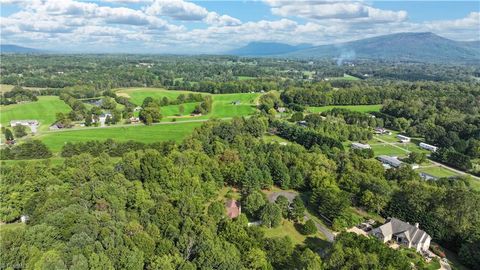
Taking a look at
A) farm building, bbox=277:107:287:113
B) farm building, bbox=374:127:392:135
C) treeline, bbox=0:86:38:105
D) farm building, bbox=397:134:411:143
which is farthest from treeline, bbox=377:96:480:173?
treeline, bbox=0:86:38:105

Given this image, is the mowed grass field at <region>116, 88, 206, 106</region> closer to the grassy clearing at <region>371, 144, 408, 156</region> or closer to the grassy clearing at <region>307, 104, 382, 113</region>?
the grassy clearing at <region>307, 104, 382, 113</region>

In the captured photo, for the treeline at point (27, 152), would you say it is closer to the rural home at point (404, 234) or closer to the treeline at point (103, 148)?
the treeline at point (103, 148)

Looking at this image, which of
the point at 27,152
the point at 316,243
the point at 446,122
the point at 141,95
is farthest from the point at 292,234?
the point at 141,95

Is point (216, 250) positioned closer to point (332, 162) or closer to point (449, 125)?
point (332, 162)

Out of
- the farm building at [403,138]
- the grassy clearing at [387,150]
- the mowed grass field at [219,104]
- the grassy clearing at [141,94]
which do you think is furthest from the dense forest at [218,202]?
the grassy clearing at [141,94]

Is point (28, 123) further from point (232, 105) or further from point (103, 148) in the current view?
point (232, 105)

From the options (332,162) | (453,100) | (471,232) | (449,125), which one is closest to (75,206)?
(332,162)
